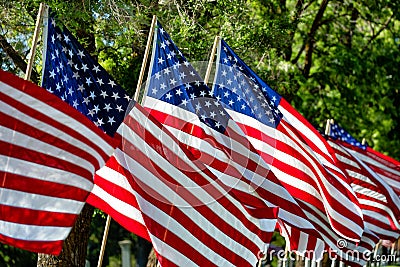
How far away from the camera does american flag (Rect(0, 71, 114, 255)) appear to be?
9047 millimetres

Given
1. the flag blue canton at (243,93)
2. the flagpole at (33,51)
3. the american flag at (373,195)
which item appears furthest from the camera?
the american flag at (373,195)

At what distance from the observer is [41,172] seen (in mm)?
9289

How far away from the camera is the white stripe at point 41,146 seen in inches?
364

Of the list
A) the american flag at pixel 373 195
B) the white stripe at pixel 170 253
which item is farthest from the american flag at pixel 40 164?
the american flag at pixel 373 195

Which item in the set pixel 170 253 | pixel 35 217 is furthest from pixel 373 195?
pixel 35 217

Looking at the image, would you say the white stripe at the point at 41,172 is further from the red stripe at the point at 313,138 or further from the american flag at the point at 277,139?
the red stripe at the point at 313,138

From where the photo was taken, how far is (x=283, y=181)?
47.4 feet

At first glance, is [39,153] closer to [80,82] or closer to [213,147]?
[80,82]

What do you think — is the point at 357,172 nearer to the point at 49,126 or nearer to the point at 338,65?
the point at 338,65

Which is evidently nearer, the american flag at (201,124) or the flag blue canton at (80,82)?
the flag blue canton at (80,82)

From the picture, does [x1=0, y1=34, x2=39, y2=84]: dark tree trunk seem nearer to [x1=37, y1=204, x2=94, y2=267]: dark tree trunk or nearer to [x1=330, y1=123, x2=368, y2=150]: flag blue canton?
[x1=37, y1=204, x2=94, y2=267]: dark tree trunk

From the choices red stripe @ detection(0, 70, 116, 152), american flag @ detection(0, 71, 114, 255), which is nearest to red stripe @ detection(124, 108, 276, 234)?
red stripe @ detection(0, 70, 116, 152)

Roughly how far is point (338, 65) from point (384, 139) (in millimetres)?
5056

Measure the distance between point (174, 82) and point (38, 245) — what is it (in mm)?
4111
